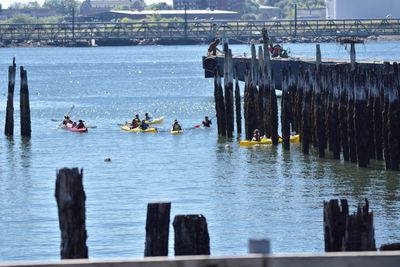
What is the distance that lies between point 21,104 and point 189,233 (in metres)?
40.3

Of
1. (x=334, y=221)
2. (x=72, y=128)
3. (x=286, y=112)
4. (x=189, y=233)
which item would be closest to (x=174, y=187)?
(x=286, y=112)

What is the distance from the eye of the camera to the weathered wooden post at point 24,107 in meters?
57.2

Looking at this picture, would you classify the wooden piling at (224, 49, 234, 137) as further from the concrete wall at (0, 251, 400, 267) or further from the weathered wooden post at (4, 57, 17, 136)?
the concrete wall at (0, 251, 400, 267)

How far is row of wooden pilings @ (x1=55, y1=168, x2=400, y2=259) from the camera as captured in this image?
1778 cm

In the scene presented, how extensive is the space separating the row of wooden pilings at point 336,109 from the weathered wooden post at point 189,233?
23014 millimetres

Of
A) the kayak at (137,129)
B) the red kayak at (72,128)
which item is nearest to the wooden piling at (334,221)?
the kayak at (137,129)

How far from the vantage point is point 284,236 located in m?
31.1

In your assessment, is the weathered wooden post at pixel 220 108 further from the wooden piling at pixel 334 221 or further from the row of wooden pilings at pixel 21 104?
the wooden piling at pixel 334 221

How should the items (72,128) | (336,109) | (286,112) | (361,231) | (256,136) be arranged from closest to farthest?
(361,231), (336,109), (286,112), (256,136), (72,128)

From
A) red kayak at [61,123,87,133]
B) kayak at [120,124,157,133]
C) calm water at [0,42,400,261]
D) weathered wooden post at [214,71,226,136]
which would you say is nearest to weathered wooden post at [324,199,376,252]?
calm water at [0,42,400,261]

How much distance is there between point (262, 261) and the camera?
47.7 feet

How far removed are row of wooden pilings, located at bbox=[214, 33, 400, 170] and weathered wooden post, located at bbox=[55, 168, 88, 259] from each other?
76.6ft

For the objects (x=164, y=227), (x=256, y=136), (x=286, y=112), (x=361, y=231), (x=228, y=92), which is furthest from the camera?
(x=228, y=92)

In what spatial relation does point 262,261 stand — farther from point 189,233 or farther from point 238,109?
point 238,109
